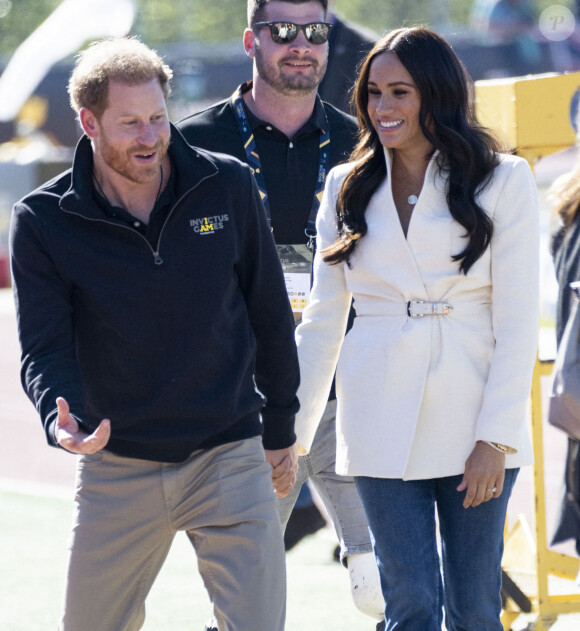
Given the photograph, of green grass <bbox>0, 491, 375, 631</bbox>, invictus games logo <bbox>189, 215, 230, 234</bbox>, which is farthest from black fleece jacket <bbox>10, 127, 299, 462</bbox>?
green grass <bbox>0, 491, 375, 631</bbox>

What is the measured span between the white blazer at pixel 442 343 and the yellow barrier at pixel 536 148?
3.30 ft

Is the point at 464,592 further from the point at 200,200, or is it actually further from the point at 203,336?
the point at 200,200

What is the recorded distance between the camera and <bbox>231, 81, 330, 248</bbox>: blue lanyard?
4207 mm

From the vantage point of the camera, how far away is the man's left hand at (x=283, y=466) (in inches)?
136

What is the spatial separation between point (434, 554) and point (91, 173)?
140 cm

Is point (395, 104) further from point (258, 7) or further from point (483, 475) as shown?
point (258, 7)

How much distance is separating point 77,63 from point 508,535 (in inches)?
103

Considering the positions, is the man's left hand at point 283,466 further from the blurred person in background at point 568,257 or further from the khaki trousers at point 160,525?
the blurred person in background at point 568,257

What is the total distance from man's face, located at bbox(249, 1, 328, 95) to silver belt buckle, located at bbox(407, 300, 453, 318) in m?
1.38

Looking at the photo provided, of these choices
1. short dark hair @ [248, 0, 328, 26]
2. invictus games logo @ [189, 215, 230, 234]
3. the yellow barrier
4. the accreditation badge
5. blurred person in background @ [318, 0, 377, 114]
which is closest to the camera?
invictus games logo @ [189, 215, 230, 234]

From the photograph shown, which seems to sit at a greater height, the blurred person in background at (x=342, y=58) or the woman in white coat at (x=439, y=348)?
the blurred person in background at (x=342, y=58)

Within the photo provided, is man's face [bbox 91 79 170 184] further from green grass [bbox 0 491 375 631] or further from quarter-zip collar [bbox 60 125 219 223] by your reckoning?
green grass [bbox 0 491 375 631]

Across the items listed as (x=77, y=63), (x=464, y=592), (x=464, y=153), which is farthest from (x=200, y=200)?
(x=464, y=592)

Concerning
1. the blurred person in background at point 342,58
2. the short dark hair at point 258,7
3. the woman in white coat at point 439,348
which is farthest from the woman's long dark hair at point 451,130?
the blurred person in background at point 342,58
